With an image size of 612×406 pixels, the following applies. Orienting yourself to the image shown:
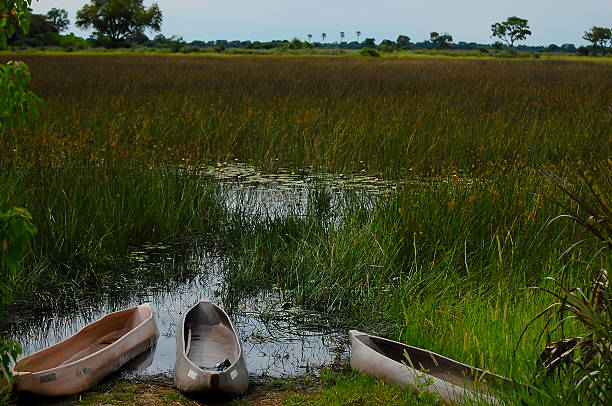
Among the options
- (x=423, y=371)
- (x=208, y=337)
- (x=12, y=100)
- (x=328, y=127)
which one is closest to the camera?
(x=12, y=100)

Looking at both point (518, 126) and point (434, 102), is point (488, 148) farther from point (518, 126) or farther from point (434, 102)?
point (434, 102)

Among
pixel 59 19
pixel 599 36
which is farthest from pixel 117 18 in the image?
pixel 599 36

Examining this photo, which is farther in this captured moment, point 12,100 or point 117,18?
point 117,18

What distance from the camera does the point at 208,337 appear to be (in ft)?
15.6

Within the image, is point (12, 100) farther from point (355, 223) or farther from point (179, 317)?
point (355, 223)

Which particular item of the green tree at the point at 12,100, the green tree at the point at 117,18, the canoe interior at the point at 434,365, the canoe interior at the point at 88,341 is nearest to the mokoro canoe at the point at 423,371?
the canoe interior at the point at 434,365

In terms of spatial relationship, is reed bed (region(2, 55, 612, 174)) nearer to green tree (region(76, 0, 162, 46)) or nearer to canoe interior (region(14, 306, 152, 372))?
canoe interior (region(14, 306, 152, 372))

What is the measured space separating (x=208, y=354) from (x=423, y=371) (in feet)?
5.17

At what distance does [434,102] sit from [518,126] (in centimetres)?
304

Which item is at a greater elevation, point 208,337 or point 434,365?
point 434,365

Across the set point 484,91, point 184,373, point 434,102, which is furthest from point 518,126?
point 184,373

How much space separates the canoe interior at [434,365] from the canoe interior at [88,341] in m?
1.61

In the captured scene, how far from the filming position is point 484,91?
665 inches

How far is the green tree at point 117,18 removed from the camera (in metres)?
91.6
